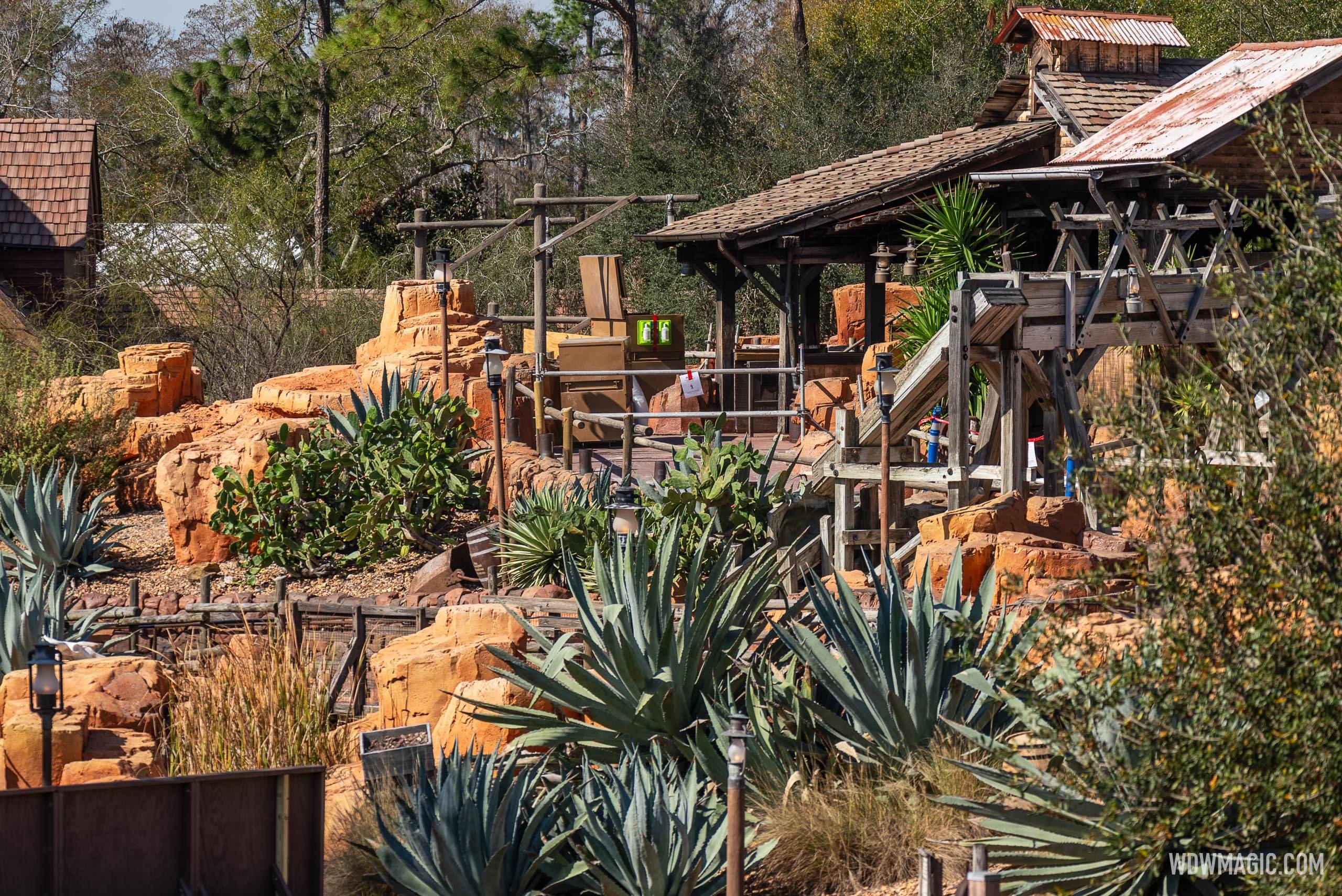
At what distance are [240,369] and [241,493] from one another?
833 centimetres

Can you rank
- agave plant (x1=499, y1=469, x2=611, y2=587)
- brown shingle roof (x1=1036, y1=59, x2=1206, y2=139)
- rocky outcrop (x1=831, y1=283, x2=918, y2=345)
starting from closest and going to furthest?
agave plant (x1=499, y1=469, x2=611, y2=587)
brown shingle roof (x1=1036, y1=59, x2=1206, y2=139)
rocky outcrop (x1=831, y1=283, x2=918, y2=345)

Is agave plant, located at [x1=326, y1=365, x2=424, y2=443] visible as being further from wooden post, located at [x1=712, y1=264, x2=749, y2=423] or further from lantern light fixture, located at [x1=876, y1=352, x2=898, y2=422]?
lantern light fixture, located at [x1=876, y1=352, x2=898, y2=422]

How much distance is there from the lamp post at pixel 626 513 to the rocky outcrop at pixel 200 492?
4.64 m

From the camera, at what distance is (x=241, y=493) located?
42.3 ft

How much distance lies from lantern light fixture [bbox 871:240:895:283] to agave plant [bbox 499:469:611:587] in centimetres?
642

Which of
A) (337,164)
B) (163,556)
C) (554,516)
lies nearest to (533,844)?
(554,516)

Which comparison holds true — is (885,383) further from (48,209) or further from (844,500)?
(48,209)

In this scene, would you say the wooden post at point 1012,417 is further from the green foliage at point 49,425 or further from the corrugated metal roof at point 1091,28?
the green foliage at point 49,425

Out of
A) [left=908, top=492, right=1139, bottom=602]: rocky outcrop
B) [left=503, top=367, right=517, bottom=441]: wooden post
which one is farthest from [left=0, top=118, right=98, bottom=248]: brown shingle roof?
[left=908, top=492, right=1139, bottom=602]: rocky outcrop

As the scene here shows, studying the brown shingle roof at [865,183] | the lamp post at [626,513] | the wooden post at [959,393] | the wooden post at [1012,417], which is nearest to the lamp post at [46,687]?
the lamp post at [626,513]

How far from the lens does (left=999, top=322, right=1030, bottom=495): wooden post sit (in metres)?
9.29

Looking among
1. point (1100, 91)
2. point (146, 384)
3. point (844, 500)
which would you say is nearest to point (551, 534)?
point (844, 500)

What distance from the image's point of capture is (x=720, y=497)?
1016 cm

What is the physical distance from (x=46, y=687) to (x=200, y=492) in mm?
7074
